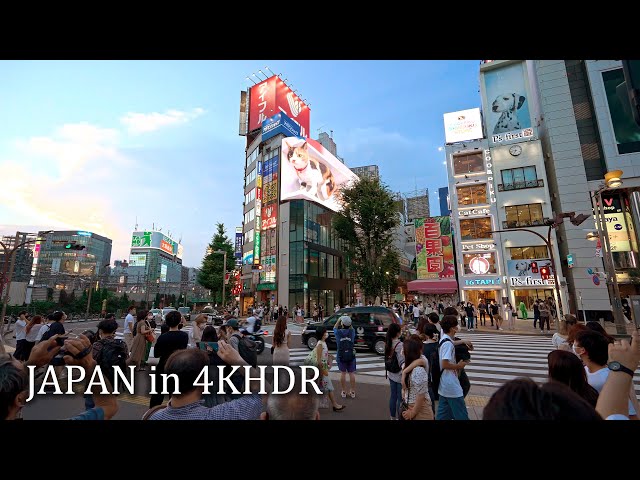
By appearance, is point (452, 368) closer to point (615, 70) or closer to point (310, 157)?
point (615, 70)

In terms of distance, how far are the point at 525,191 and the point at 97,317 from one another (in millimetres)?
60546

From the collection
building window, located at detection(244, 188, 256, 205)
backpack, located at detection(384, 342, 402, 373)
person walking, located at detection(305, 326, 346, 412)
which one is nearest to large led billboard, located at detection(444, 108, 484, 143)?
building window, located at detection(244, 188, 256, 205)

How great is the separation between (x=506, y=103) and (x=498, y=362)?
107ft

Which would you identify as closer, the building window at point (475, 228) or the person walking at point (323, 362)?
the person walking at point (323, 362)

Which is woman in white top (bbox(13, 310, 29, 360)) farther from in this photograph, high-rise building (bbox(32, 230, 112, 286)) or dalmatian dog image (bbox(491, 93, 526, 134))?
high-rise building (bbox(32, 230, 112, 286))

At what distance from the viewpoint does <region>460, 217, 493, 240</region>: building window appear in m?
31.1

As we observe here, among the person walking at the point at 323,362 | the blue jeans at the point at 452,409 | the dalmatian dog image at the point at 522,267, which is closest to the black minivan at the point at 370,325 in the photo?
the person walking at the point at 323,362

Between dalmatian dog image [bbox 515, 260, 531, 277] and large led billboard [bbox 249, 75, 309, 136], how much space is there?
122 feet

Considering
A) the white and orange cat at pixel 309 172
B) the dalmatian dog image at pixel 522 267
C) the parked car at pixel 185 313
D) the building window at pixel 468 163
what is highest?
the white and orange cat at pixel 309 172

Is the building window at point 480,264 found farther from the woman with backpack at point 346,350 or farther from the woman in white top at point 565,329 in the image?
the woman with backpack at point 346,350

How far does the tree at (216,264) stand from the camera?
139ft

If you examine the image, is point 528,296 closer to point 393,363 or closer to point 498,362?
point 498,362

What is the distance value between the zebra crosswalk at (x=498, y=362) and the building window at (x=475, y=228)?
17079 millimetres
